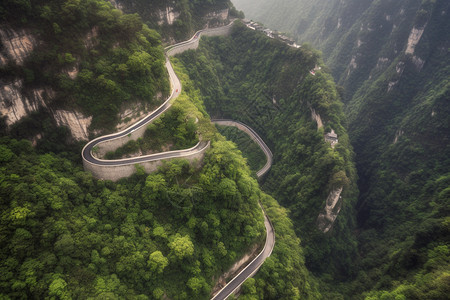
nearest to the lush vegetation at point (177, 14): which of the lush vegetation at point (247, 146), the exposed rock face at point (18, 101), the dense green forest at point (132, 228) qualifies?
the lush vegetation at point (247, 146)

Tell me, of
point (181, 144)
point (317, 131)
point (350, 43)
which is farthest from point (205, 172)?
point (350, 43)

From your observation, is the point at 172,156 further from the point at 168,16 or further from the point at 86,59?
the point at 168,16

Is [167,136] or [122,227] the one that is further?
[167,136]

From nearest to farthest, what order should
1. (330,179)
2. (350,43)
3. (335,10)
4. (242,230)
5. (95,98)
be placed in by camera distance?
(95,98)
(242,230)
(330,179)
(350,43)
(335,10)

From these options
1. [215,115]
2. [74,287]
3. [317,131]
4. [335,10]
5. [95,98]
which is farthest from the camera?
[335,10]

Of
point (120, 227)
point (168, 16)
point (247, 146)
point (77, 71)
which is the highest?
point (168, 16)

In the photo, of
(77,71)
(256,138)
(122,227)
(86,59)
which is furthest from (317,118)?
(77,71)

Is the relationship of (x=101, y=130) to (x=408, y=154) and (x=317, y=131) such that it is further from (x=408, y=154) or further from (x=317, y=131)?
(x=408, y=154)
